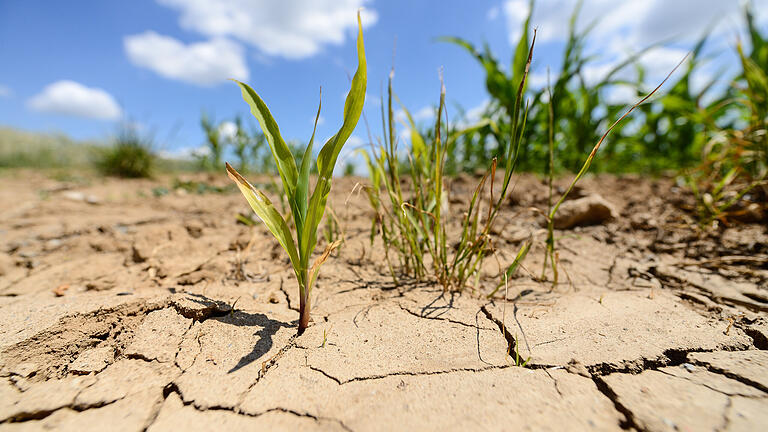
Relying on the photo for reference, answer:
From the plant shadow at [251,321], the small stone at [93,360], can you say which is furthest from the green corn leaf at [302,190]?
the small stone at [93,360]

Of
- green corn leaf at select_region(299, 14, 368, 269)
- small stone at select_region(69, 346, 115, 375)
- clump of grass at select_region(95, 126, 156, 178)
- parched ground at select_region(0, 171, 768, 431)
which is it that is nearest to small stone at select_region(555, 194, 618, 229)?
parched ground at select_region(0, 171, 768, 431)

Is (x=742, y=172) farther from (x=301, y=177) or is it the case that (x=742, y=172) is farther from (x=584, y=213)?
(x=301, y=177)

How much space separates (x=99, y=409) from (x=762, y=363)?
1.35 meters

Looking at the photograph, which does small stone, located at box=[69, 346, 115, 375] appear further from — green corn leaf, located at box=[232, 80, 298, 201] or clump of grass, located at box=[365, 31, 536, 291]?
clump of grass, located at box=[365, 31, 536, 291]

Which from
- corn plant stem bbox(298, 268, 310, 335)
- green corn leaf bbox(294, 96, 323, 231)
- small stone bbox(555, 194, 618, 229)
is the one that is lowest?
corn plant stem bbox(298, 268, 310, 335)

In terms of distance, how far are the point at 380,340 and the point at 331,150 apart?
49 centimetres

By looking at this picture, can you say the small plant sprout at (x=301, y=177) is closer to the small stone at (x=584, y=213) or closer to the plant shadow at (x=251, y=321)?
the plant shadow at (x=251, y=321)

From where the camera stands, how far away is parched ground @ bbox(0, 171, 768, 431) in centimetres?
63

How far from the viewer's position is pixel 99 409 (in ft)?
2.14

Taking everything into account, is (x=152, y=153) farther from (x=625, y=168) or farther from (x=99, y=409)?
(x=625, y=168)

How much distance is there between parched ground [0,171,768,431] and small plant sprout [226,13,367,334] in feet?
0.82

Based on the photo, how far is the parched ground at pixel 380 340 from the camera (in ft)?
2.07

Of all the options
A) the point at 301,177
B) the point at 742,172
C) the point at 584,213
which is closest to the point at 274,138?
the point at 301,177

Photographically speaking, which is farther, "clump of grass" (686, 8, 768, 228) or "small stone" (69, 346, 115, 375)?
"clump of grass" (686, 8, 768, 228)
